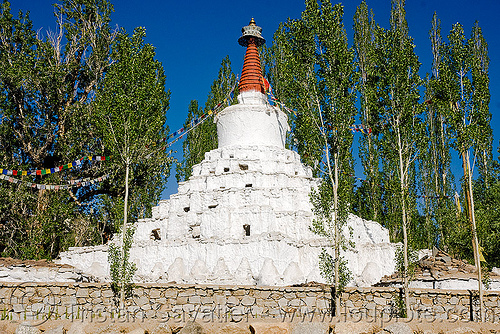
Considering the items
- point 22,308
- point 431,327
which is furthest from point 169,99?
point 431,327

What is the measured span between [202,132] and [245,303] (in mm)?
20058

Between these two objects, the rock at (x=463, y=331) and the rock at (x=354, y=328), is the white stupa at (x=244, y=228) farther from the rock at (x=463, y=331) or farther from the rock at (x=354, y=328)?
the rock at (x=463, y=331)

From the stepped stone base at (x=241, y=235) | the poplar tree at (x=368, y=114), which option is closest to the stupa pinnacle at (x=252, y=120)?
the stepped stone base at (x=241, y=235)

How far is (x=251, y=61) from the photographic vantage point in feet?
81.9

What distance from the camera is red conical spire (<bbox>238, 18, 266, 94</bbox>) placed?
24.2 m

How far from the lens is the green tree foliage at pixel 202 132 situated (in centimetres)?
2994

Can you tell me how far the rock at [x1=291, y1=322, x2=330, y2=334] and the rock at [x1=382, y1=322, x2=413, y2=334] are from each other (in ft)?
3.33

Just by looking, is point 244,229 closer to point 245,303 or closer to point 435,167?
point 245,303

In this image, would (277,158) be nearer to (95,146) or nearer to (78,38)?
(95,146)

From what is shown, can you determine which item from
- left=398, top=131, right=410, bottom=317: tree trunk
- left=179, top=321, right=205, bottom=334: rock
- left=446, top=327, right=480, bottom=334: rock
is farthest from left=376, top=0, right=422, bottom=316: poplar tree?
left=179, top=321, right=205, bottom=334: rock

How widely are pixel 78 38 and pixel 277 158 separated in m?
16.4

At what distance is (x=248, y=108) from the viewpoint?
74.4ft

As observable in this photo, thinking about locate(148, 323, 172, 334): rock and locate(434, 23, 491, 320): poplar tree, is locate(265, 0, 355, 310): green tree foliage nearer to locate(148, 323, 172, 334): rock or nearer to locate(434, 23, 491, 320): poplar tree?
locate(434, 23, 491, 320): poplar tree

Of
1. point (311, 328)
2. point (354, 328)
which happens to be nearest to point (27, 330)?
point (311, 328)
